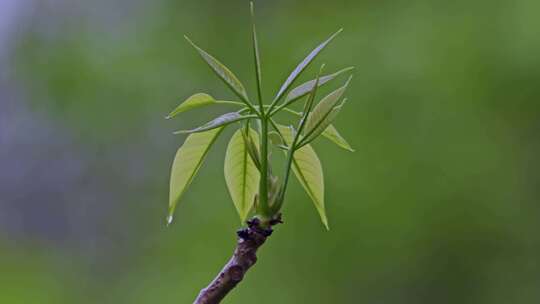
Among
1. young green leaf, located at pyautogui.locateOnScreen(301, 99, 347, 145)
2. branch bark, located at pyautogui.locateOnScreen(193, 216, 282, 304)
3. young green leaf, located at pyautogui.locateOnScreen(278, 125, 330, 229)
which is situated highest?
young green leaf, located at pyautogui.locateOnScreen(301, 99, 347, 145)

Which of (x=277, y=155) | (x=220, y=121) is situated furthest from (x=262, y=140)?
(x=277, y=155)

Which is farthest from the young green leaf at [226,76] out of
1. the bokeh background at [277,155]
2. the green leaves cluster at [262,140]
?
the bokeh background at [277,155]

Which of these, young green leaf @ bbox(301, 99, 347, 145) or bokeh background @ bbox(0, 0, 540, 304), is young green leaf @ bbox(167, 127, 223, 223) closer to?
young green leaf @ bbox(301, 99, 347, 145)

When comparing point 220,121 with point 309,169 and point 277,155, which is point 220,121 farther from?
point 277,155

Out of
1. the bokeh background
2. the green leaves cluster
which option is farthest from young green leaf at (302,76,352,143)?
the bokeh background

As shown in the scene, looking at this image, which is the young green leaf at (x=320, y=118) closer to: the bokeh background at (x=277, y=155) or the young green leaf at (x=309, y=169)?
the young green leaf at (x=309, y=169)
